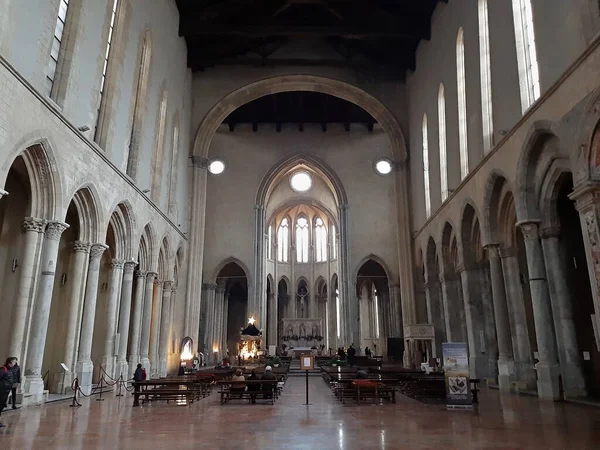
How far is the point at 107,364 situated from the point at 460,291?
14.3 metres

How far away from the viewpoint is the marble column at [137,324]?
1788 cm

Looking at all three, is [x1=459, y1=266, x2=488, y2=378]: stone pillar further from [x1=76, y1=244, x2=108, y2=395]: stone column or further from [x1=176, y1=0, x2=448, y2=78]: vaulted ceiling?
[x1=76, y1=244, x2=108, y2=395]: stone column

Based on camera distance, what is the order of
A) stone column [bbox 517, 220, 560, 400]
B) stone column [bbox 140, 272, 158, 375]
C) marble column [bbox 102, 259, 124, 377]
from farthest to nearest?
stone column [bbox 140, 272, 158, 375] → marble column [bbox 102, 259, 124, 377] → stone column [bbox 517, 220, 560, 400]

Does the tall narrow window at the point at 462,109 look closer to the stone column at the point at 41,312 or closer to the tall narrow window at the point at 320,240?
the stone column at the point at 41,312

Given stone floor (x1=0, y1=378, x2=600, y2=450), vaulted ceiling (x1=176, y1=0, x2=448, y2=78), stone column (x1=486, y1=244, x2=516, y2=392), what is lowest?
stone floor (x1=0, y1=378, x2=600, y2=450)

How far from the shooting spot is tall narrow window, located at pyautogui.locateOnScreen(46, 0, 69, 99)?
11984 millimetres

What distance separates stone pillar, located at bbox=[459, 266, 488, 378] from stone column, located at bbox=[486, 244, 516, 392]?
1887mm

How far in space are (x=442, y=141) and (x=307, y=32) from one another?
29.5 feet

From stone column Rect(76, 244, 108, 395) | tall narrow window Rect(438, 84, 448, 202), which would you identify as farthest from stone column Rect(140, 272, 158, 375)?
tall narrow window Rect(438, 84, 448, 202)

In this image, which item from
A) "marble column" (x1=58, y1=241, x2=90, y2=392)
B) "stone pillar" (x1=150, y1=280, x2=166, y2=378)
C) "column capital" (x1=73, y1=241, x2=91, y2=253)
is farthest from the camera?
"stone pillar" (x1=150, y1=280, x2=166, y2=378)

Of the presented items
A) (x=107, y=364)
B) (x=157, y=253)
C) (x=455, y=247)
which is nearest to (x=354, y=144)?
(x=455, y=247)

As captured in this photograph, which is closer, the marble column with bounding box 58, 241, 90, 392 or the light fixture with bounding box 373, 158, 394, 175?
the marble column with bounding box 58, 241, 90, 392

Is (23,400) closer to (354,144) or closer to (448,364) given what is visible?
(448,364)

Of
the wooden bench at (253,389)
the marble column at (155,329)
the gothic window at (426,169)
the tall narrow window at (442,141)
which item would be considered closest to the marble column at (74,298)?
the wooden bench at (253,389)
